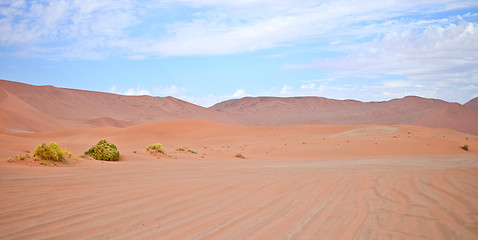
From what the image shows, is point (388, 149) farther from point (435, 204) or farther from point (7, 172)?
point (7, 172)

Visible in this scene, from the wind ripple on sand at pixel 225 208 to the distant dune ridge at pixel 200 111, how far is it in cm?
3815

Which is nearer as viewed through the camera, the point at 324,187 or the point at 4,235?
the point at 4,235

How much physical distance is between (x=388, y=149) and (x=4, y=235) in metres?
22.7

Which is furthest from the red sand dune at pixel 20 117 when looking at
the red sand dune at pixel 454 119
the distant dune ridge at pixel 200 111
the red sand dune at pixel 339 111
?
the red sand dune at pixel 454 119

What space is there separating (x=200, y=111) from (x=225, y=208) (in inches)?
3562

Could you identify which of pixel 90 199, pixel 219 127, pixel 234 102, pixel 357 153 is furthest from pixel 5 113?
pixel 234 102

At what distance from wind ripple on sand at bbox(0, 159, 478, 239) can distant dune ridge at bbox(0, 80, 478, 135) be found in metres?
38.1

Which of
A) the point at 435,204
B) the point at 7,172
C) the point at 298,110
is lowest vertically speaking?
the point at 435,204

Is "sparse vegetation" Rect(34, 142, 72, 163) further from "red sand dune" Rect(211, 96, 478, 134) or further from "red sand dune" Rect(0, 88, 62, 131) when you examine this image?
"red sand dune" Rect(211, 96, 478, 134)

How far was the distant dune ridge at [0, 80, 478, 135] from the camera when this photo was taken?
→ 5101 cm

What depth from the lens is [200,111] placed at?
95438mm

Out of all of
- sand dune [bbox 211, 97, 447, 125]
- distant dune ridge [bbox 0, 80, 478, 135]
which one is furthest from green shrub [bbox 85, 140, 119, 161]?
sand dune [bbox 211, 97, 447, 125]

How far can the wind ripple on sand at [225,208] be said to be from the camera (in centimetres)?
435

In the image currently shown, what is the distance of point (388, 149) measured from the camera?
23.2m
